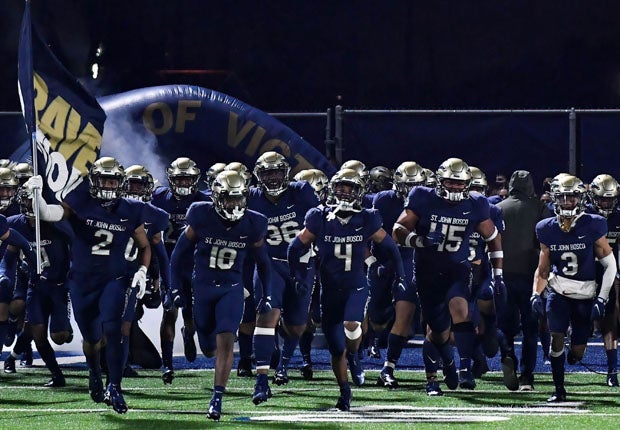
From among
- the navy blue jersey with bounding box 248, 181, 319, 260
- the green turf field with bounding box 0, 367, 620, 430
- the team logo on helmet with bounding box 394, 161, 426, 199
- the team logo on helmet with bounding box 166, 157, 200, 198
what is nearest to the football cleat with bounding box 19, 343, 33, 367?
the green turf field with bounding box 0, 367, 620, 430

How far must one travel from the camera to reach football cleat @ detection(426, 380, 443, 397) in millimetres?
13438

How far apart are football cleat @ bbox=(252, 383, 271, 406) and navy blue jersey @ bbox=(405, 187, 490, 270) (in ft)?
5.83

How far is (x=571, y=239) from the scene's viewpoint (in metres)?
13.2

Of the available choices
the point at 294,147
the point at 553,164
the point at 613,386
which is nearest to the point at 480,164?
the point at 553,164

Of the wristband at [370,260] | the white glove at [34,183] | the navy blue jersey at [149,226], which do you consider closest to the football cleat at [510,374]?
the wristband at [370,260]

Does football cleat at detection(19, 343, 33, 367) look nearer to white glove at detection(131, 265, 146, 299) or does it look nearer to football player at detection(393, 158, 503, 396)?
white glove at detection(131, 265, 146, 299)

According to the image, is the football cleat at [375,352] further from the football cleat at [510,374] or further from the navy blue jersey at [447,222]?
the navy blue jersey at [447,222]

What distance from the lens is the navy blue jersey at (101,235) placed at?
12.4m

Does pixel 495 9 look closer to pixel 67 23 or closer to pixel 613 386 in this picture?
pixel 67 23

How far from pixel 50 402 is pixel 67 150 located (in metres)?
1.96

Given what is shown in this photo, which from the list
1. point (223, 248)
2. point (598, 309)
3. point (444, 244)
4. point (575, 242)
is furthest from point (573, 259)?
point (223, 248)

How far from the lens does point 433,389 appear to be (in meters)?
13.5

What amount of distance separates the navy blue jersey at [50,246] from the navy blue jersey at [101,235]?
1.88 meters

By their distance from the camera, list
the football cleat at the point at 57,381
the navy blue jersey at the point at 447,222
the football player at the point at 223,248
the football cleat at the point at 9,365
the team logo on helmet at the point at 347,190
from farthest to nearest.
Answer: the football cleat at the point at 9,365
the football cleat at the point at 57,381
the navy blue jersey at the point at 447,222
the team logo on helmet at the point at 347,190
the football player at the point at 223,248
